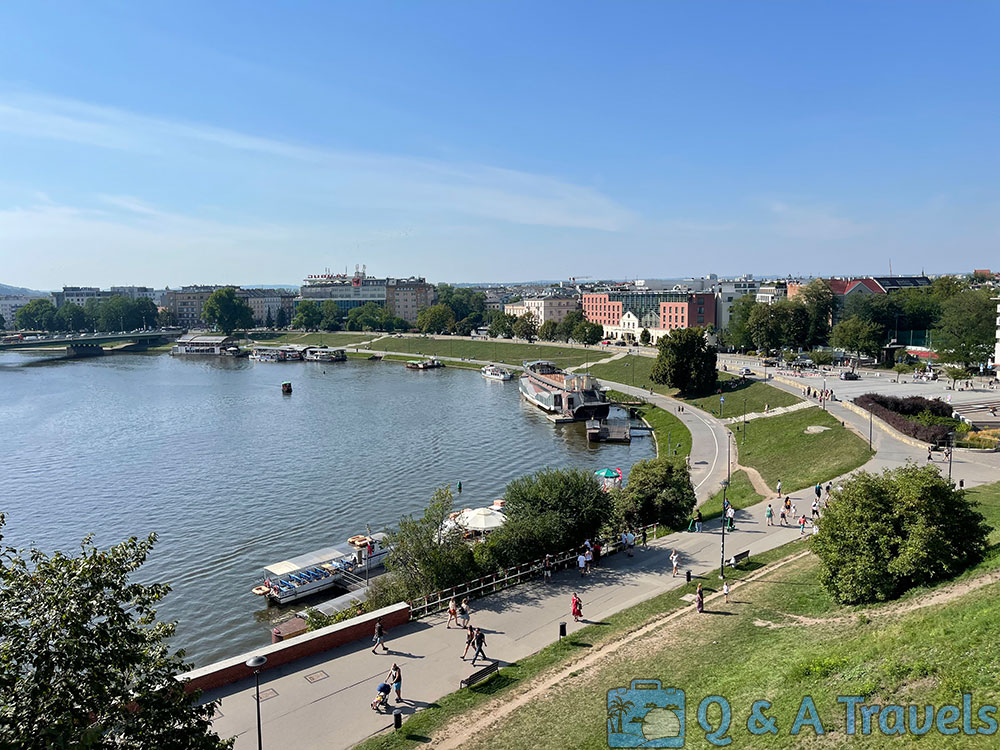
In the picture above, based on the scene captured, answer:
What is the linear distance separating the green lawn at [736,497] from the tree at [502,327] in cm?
11158

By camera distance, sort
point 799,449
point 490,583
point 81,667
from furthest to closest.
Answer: point 799,449
point 490,583
point 81,667

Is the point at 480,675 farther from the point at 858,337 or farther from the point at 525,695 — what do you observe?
the point at 858,337

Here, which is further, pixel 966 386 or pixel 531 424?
pixel 531 424

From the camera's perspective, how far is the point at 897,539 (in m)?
19.1

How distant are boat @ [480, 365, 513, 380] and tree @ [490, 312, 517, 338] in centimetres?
3987

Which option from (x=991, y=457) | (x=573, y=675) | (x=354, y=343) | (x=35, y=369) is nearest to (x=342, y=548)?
(x=573, y=675)

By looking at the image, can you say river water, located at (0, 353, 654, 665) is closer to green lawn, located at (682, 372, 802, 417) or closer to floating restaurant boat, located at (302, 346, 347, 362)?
green lawn, located at (682, 372, 802, 417)

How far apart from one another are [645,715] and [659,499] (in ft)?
56.6

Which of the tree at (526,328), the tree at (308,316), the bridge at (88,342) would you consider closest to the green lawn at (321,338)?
the tree at (308,316)

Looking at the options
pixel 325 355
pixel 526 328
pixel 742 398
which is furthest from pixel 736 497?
pixel 325 355

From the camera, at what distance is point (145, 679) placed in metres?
10.5

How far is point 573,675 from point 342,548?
17.7m

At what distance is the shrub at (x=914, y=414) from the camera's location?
3959 cm

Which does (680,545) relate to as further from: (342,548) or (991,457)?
(991,457)
